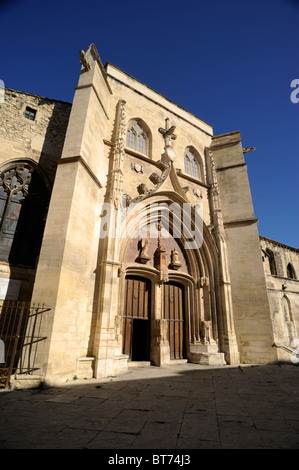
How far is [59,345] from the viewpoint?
17.9 feet

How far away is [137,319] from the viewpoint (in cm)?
870

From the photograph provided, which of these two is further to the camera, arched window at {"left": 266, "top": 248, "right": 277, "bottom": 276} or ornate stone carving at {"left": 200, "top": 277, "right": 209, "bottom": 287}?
arched window at {"left": 266, "top": 248, "right": 277, "bottom": 276}

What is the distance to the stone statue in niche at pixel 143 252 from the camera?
9.01m

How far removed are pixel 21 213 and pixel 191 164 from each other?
8.50m

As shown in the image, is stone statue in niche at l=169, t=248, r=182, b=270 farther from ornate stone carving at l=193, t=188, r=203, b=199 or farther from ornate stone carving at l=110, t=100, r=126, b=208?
ornate stone carving at l=110, t=100, r=126, b=208

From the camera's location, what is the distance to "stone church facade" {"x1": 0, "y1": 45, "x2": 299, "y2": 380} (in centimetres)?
639

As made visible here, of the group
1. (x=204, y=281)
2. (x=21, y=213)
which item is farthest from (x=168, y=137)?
(x=21, y=213)

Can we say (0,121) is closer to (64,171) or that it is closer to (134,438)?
(64,171)

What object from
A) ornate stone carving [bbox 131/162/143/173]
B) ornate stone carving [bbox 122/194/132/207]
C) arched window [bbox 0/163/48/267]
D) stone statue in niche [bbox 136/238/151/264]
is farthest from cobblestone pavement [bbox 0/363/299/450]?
ornate stone carving [bbox 131/162/143/173]

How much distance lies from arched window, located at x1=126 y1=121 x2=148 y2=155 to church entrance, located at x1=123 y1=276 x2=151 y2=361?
5.86 meters

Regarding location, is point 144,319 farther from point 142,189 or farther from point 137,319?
point 142,189

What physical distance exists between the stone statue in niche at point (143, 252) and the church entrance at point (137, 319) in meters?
0.69

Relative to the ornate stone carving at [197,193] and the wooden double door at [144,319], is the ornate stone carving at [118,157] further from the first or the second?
the ornate stone carving at [197,193]
